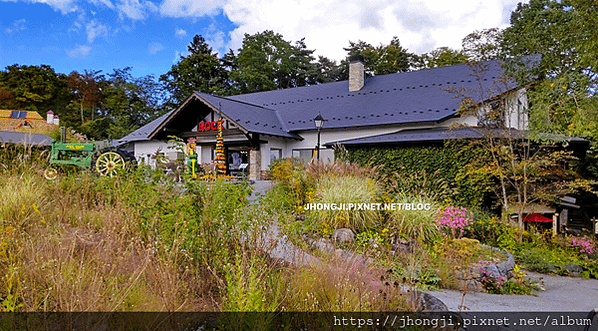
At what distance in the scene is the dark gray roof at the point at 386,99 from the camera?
14352 millimetres

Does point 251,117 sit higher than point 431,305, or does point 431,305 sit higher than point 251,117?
point 251,117

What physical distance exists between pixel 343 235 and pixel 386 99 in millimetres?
12199

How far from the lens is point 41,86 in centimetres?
3641

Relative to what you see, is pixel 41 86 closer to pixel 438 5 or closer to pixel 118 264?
pixel 438 5

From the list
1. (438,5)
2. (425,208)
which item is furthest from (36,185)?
(438,5)

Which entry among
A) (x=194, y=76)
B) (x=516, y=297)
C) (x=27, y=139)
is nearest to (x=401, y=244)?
(x=516, y=297)

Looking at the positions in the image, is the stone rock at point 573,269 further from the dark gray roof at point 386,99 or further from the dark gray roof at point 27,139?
the dark gray roof at point 27,139

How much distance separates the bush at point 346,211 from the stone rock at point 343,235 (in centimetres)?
26

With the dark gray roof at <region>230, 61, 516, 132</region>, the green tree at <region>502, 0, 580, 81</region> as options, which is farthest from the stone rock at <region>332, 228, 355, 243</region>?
the dark gray roof at <region>230, 61, 516, 132</region>

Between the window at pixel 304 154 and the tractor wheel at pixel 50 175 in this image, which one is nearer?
the tractor wheel at pixel 50 175

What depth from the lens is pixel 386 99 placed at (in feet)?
55.0

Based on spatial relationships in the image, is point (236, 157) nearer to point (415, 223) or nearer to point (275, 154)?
point (275, 154)

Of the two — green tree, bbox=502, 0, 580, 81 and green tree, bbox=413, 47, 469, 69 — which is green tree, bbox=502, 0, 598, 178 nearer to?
green tree, bbox=502, 0, 580, 81

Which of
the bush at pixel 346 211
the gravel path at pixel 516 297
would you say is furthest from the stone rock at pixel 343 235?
the gravel path at pixel 516 297
